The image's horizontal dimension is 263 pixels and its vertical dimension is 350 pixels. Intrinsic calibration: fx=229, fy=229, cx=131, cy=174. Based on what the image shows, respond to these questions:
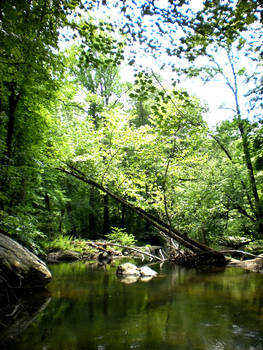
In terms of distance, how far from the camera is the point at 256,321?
155 inches

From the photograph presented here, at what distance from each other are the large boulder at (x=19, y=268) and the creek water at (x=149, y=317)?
504mm

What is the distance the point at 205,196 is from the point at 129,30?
8.84 m

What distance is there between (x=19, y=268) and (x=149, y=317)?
3535 mm

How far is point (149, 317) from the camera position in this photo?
4223 mm

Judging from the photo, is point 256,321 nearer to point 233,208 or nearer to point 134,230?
point 233,208

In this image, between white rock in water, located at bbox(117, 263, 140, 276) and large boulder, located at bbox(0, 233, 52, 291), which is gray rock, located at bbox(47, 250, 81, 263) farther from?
large boulder, located at bbox(0, 233, 52, 291)

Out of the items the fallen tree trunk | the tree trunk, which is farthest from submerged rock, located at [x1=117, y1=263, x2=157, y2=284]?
the tree trunk

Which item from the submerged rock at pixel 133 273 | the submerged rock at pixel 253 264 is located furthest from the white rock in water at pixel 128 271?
the submerged rock at pixel 253 264

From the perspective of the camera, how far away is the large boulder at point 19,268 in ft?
18.2

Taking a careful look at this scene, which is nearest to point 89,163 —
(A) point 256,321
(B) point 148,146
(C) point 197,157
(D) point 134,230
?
(B) point 148,146

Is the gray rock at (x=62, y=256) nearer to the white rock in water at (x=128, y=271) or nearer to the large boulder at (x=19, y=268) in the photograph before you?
the white rock in water at (x=128, y=271)

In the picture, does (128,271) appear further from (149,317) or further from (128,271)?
(149,317)

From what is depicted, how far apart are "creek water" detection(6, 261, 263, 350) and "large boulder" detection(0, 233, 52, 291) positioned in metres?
0.50

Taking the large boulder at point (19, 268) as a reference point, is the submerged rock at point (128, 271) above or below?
below
